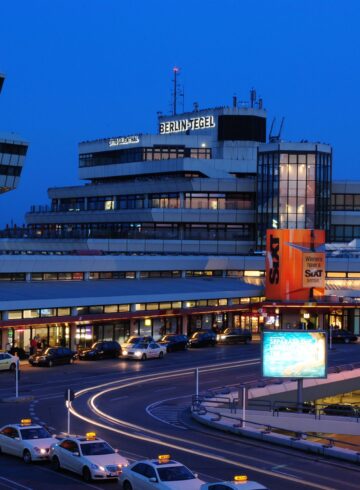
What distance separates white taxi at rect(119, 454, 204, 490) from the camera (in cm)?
2759

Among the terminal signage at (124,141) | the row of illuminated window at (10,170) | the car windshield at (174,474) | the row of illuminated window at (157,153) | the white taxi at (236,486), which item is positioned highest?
the terminal signage at (124,141)

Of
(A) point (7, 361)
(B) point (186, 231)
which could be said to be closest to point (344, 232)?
(B) point (186, 231)

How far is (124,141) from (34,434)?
325ft

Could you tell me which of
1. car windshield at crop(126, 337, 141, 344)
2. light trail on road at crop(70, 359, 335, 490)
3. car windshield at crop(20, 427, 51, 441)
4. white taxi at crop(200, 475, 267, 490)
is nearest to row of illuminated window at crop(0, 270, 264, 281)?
car windshield at crop(126, 337, 141, 344)

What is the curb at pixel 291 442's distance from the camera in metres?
35.9

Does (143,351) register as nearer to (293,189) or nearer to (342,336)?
(342,336)

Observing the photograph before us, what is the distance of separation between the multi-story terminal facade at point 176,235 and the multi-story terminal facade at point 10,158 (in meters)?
6.43

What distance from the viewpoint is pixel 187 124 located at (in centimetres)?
13438

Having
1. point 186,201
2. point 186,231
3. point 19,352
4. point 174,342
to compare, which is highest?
point 186,201

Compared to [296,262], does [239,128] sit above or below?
above

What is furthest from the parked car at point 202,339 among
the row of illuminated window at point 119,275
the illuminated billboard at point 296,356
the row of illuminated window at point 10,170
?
the illuminated billboard at point 296,356

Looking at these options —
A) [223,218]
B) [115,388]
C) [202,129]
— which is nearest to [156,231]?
[223,218]

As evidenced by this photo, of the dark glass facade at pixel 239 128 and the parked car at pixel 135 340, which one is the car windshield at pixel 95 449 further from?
the dark glass facade at pixel 239 128

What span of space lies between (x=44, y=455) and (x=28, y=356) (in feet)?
119
